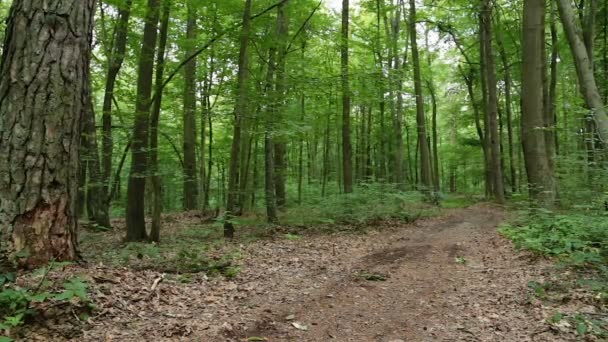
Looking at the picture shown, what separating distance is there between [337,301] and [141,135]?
18.0ft

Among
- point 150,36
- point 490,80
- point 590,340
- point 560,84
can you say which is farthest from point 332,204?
point 560,84

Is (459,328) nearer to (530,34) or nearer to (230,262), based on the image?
(230,262)

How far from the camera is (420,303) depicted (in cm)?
490

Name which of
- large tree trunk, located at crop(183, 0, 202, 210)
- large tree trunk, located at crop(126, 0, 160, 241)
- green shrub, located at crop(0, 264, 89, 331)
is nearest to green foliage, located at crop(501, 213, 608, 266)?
green shrub, located at crop(0, 264, 89, 331)

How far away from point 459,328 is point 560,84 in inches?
1055

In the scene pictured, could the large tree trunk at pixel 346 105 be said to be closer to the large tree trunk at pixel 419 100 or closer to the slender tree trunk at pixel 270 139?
the slender tree trunk at pixel 270 139

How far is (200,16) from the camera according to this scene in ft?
33.1

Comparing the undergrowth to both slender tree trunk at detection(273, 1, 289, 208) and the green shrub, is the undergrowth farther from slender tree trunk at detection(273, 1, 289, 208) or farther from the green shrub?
slender tree trunk at detection(273, 1, 289, 208)

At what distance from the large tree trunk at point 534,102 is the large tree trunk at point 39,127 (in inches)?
368

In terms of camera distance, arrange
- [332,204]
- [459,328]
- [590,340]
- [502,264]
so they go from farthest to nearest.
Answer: [332,204] < [502,264] < [459,328] < [590,340]

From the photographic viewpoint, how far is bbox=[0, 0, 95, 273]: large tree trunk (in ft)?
12.3

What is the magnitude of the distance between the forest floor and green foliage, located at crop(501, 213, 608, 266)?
314 millimetres

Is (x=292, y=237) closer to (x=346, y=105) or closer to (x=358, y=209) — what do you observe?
(x=358, y=209)

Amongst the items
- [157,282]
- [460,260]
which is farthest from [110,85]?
[460,260]
